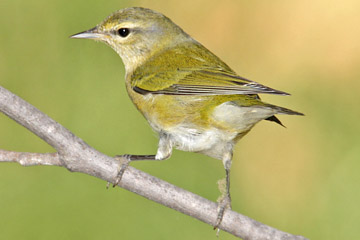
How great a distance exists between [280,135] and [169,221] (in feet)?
4.52

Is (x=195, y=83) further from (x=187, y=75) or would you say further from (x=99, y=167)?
(x=99, y=167)

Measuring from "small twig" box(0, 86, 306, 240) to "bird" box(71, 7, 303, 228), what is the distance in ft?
0.37

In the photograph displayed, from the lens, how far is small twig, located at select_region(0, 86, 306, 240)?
2.48 meters

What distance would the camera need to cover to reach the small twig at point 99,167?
8.14ft

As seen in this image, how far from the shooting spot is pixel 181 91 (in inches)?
131

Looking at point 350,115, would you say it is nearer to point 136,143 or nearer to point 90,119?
point 136,143

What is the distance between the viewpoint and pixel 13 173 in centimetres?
443

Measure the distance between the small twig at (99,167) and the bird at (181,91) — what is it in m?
0.11

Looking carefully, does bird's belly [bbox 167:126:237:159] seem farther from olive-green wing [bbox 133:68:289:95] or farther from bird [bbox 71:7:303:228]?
olive-green wing [bbox 133:68:289:95]

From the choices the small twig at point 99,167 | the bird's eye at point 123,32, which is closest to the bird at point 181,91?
the bird's eye at point 123,32

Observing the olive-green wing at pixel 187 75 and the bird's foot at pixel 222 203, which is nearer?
the bird's foot at pixel 222 203

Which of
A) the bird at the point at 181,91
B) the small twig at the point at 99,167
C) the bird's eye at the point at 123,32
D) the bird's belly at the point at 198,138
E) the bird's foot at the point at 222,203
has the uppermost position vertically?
the bird's eye at the point at 123,32

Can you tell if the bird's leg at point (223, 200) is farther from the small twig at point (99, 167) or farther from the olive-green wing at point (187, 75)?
the olive-green wing at point (187, 75)

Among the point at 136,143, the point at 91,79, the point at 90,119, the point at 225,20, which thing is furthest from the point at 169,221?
the point at 225,20
